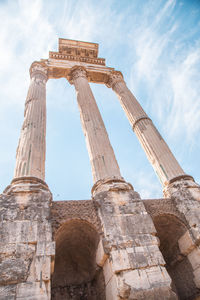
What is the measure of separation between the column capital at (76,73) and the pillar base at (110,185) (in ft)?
28.8

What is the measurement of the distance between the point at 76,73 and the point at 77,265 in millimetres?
11338

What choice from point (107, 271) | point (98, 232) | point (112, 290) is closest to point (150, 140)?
point (98, 232)

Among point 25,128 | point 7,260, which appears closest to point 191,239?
point 7,260

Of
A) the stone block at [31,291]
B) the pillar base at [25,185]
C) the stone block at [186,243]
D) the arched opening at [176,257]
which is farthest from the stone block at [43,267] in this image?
the stone block at [186,243]

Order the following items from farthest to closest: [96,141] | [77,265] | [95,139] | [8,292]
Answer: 1. [95,139]
2. [96,141]
3. [77,265]
4. [8,292]

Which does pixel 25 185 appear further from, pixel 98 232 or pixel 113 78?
pixel 113 78

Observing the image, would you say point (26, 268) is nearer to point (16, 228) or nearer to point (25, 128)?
point (16, 228)

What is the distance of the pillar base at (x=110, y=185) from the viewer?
740cm

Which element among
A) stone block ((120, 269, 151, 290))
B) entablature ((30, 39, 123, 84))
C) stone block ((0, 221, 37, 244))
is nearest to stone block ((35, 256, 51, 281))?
stone block ((0, 221, 37, 244))

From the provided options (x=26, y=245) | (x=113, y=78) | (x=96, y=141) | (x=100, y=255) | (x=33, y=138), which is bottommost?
(x=100, y=255)

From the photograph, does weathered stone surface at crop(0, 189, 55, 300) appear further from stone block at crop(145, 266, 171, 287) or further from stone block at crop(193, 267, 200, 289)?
stone block at crop(193, 267, 200, 289)

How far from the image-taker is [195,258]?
674cm

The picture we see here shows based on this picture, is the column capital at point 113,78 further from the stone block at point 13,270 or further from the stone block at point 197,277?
the stone block at point 13,270

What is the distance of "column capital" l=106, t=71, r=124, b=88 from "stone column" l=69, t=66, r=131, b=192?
2666mm
